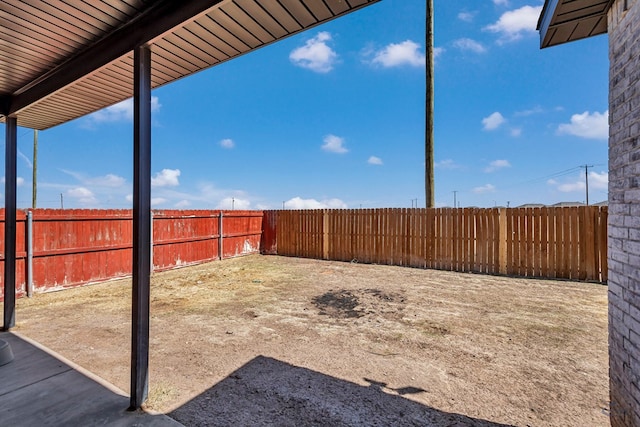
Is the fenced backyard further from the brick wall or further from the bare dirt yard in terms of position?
the brick wall

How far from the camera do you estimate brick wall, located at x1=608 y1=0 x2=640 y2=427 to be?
1.68 metres

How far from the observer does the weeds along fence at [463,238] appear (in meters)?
6.47

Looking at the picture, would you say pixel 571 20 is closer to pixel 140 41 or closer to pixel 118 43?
pixel 140 41

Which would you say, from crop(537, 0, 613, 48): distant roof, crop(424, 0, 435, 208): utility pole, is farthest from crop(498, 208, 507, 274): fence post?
crop(537, 0, 613, 48): distant roof

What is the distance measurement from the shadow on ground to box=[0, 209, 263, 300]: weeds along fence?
504 cm

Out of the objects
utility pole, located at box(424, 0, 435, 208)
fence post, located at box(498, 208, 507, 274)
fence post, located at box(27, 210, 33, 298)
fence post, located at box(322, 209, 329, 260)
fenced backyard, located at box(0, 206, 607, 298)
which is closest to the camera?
fence post, located at box(27, 210, 33, 298)

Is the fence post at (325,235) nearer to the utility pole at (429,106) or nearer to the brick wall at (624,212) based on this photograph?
the utility pole at (429,106)

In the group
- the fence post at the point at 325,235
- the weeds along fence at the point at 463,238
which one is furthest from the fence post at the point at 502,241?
the fence post at the point at 325,235

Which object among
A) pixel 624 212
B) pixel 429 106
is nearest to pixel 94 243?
pixel 624 212

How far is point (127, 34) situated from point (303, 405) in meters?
3.13

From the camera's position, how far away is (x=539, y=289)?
574 cm

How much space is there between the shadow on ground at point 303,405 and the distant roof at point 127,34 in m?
2.70

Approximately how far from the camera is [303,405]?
223cm

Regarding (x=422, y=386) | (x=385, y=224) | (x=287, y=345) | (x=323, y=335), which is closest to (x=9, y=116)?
(x=287, y=345)
